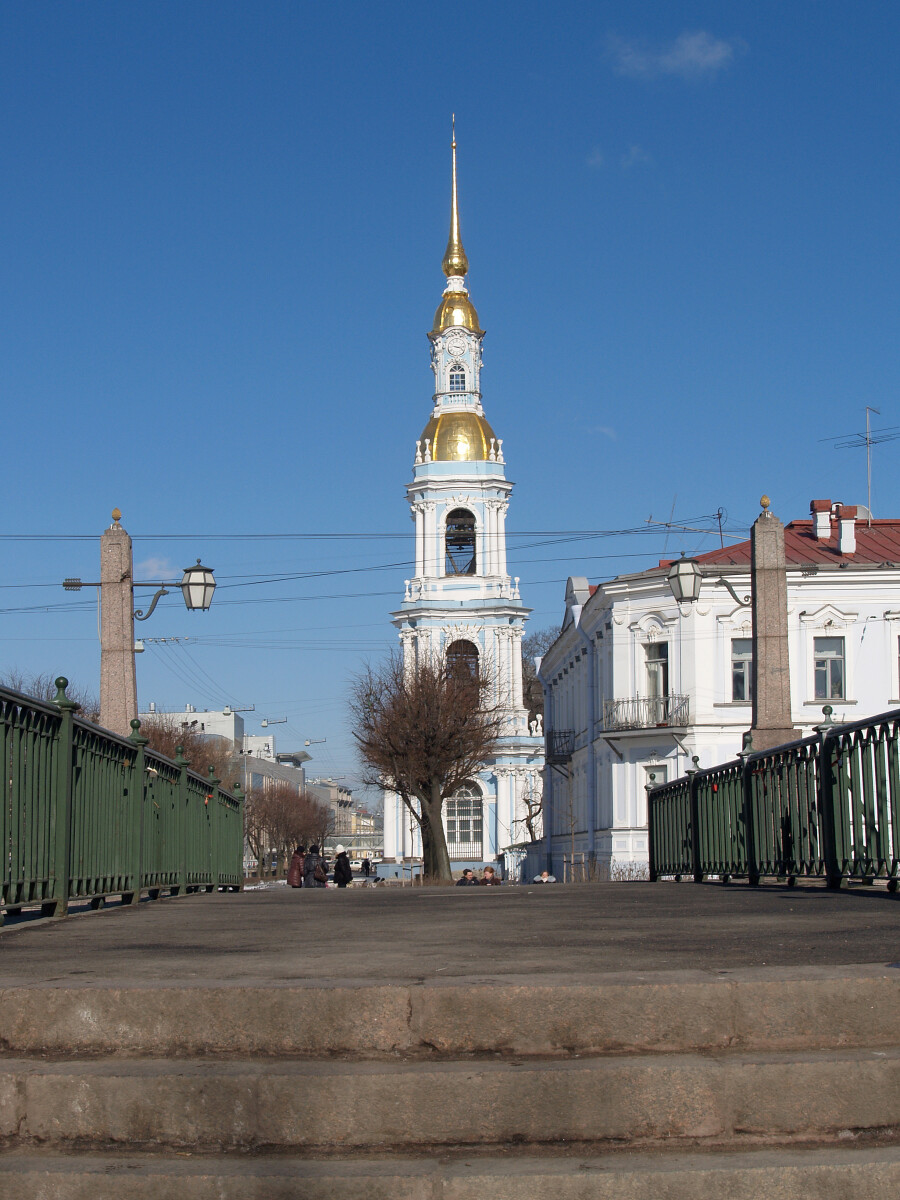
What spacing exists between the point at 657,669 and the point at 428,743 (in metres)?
9.41

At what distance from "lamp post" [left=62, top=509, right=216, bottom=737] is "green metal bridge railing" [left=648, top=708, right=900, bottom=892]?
7972mm

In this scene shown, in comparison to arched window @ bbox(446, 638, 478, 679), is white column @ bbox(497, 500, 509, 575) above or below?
above

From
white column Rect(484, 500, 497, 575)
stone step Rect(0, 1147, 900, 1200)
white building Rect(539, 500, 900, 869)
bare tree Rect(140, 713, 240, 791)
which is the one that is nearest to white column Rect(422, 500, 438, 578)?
white column Rect(484, 500, 497, 575)

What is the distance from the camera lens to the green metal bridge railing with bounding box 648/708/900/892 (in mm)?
9484

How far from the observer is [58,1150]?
141 inches

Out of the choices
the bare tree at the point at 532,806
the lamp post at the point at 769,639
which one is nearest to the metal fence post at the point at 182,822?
the lamp post at the point at 769,639

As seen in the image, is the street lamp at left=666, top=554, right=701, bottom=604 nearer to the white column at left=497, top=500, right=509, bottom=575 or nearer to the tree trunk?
the tree trunk

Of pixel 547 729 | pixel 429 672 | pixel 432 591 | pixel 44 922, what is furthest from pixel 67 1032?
pixel 432 591

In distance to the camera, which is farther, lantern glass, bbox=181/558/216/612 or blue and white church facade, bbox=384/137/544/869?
blue and white church facade, bbox=384/137/544/869

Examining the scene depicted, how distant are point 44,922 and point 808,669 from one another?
121 ft

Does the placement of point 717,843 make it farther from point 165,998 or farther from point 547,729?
point 547,729

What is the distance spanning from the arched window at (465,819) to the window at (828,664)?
32.7 m

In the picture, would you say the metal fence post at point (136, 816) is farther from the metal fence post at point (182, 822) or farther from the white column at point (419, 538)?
the white column at point (419, 538)

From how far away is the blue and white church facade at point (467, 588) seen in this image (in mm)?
69312
